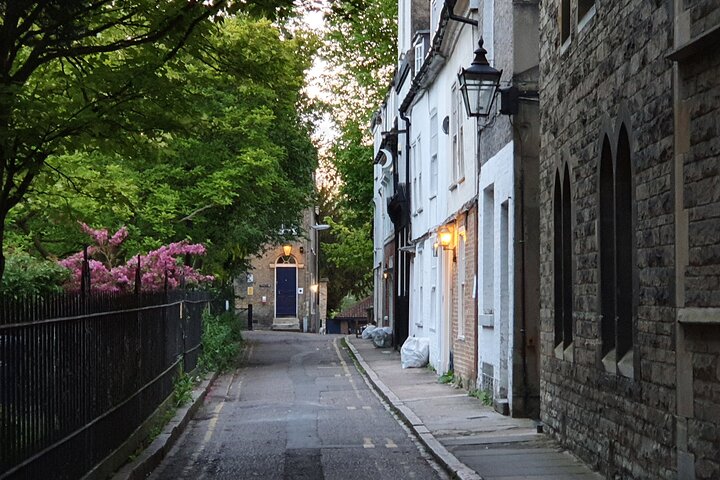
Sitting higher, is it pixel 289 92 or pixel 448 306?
pixel 289 92

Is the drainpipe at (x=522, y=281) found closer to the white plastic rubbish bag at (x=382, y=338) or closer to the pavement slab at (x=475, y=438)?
the pavement slab at (x=475, y=438)

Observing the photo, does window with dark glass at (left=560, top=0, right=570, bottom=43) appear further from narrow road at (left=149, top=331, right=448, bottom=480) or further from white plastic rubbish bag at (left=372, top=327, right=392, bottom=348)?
white plastic rubbish bag at (left=372, top=327, right=392, bottom=348)

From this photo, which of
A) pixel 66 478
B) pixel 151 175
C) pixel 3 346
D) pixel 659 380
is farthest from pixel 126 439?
pixel 151 175

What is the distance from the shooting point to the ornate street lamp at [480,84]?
1664cm

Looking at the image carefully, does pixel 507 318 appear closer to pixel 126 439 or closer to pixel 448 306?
pixel 126 439

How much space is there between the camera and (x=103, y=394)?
1146cm

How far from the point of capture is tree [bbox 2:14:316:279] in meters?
12.7

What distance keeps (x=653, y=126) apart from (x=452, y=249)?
1544 centimetres

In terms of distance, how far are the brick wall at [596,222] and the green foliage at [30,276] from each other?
6381 mm

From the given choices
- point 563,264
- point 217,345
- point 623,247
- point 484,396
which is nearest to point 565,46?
point 563,264

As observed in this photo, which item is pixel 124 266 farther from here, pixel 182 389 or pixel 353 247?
pixel 353 247

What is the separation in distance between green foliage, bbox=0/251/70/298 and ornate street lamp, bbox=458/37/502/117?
21.3 feet

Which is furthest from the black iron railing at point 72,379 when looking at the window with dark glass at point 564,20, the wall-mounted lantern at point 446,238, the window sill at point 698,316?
the wall-mounted lantern at point 446,238

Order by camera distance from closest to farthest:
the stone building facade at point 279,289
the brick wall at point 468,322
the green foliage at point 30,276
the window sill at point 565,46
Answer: the window sill at point 565,46 → the green foliage at point 30,276 → the brick wall at point 468,322 → the stone building facade at point 279,289
